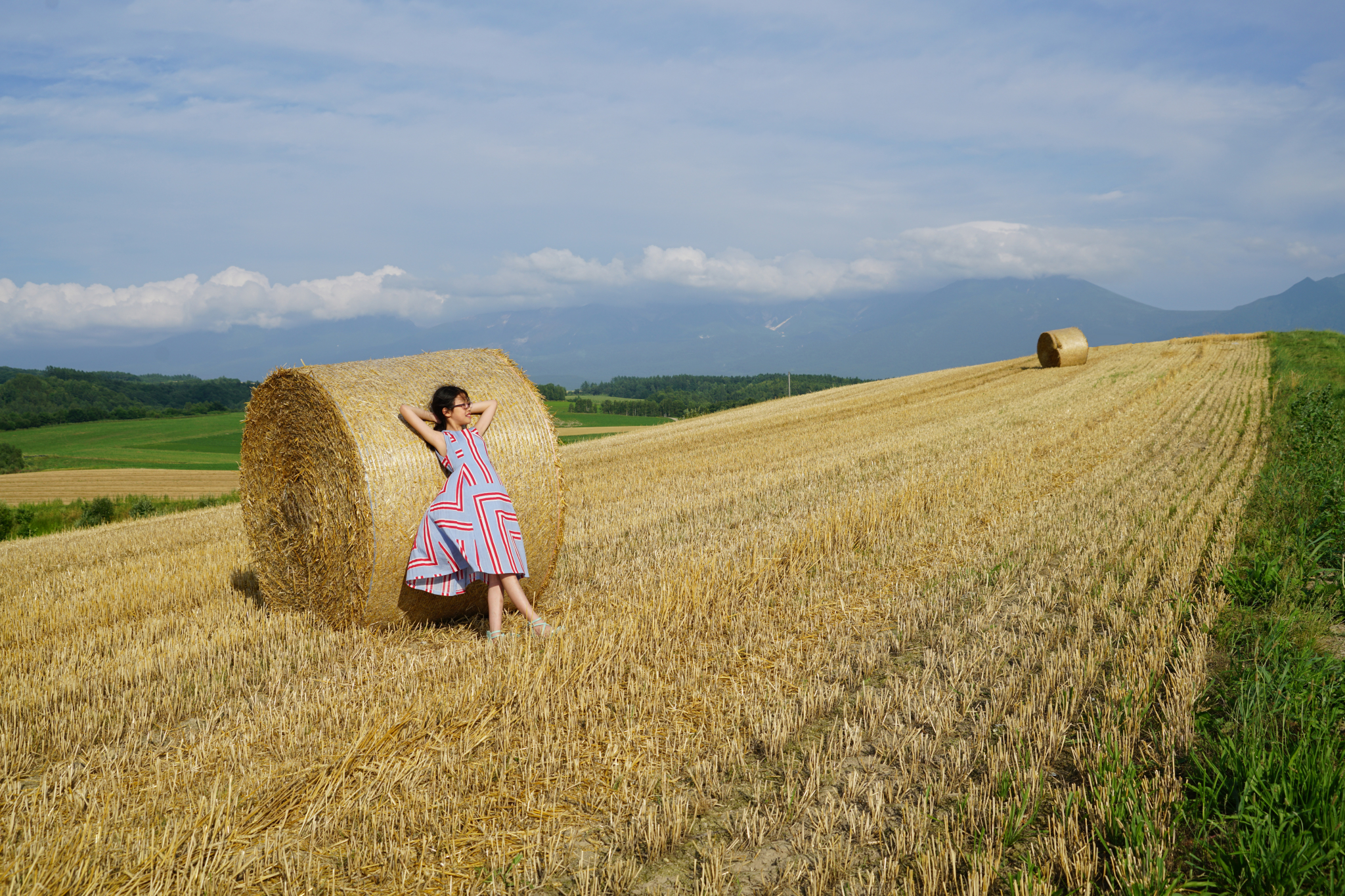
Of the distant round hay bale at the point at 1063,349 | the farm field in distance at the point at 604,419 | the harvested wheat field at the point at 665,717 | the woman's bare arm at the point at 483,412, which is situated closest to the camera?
the harvested wheat field at the point at 665,717

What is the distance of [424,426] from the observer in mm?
6375

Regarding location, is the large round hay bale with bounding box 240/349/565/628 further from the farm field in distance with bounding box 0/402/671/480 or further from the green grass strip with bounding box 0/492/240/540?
the farm field in distance with bounding box 0/402/671/480

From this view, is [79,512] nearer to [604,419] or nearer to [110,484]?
[110,484]

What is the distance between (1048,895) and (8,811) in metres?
4.67

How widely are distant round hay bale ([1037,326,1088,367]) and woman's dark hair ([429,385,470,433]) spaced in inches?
1326

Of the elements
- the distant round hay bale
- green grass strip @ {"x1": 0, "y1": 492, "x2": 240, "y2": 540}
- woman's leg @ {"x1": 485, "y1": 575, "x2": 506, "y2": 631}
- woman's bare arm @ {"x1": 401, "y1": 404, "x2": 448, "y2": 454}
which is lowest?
green grass strip @ {"x1": 0, "y1": 492, "x2": 240, "y2": 540}

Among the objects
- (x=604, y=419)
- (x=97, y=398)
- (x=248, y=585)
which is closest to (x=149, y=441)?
(x=604, y=419)

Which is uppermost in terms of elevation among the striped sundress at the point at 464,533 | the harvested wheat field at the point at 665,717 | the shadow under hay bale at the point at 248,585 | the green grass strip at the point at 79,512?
the striped sundress at the point at 464,533

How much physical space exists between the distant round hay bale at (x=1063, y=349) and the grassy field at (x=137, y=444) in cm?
3935

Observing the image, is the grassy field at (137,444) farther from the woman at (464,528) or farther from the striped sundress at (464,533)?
the striped sundress at (464,533)

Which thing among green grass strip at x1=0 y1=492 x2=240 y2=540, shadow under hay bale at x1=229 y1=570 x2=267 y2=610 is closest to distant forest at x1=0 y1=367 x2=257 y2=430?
green grass strip at x1=0 y1=492 x2=240 y2=540

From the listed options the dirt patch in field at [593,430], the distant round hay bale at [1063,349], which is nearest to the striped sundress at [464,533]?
the distant round hay bale at [1063,349]

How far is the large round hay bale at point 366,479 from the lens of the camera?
6.22 metres

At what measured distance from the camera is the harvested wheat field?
3.15 meters
